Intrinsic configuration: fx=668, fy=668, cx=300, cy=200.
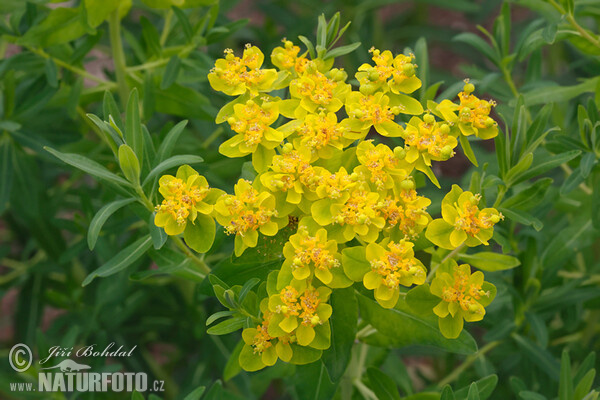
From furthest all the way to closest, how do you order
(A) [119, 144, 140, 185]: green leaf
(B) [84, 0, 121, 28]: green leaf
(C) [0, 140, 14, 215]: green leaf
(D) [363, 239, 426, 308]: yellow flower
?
(C) [0, 140, 14, 215]: green leaf
(B) [84, 0, 121, 28]: green leaf
(A) [119, 144, 140, 185]: green leaf
(D) [363, 239, 426, 308]: yellow flower

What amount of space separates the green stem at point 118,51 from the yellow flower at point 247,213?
72 centimetres

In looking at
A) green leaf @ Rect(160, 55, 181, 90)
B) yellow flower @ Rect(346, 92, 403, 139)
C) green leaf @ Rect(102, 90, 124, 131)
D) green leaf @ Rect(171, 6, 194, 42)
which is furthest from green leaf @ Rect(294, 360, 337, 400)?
green leaf @ Rect(171, 6, 194, 42)

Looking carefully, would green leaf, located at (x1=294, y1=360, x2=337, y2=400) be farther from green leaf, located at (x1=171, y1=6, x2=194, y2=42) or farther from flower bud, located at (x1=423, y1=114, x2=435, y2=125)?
green leaf, located at (x1=171, y1=6, x2=194, y2=42)

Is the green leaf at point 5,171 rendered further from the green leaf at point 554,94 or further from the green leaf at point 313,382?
the green leaf at point 554,94

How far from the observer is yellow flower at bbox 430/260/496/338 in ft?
3.12

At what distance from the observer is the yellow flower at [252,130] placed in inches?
40.2

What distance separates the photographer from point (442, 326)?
98cm

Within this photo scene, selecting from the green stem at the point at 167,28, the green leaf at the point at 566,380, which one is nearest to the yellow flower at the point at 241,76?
the green stem at the point at 167,28

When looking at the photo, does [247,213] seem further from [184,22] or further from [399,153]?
[184,22]

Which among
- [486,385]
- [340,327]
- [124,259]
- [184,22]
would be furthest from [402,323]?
[184,22]

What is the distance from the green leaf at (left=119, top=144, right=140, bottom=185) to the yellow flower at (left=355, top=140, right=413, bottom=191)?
1.13 feet

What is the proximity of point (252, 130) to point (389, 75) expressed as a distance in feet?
0.77

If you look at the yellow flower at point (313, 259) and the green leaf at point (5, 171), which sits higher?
the yellow flower at point (313, 259)

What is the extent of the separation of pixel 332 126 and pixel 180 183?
24 centimetres
